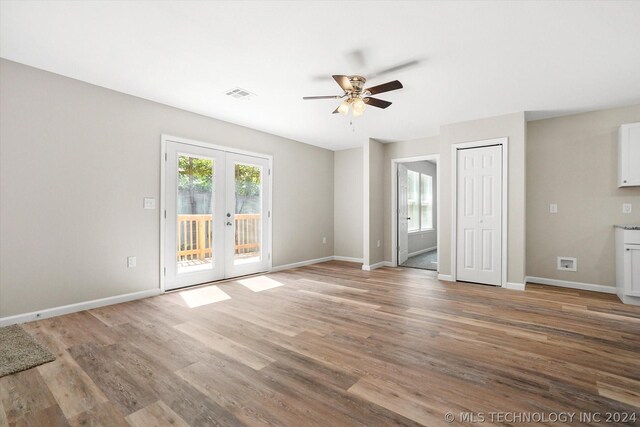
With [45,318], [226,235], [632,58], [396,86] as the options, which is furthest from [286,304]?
[632,58]

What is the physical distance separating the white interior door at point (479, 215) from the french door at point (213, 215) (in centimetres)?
339

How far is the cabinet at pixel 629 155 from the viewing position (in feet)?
12.7

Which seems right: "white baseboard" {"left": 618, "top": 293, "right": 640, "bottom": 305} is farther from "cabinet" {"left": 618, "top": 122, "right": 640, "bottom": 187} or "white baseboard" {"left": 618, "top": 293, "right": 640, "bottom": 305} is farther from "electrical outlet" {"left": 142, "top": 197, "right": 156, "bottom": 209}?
"electrical outlet" {"left": 142, "top": 197, "right": 156, "bottom": 209}

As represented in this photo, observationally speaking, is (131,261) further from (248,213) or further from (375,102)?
(375,102)

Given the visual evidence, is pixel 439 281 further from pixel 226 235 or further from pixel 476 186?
pixel 226 235

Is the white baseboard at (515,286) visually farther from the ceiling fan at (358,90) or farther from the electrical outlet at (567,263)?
the ceiling fan at (358,90)

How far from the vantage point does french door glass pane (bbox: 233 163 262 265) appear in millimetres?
5074

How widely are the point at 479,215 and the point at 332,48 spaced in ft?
11.4

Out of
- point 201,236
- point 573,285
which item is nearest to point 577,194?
point 573,285

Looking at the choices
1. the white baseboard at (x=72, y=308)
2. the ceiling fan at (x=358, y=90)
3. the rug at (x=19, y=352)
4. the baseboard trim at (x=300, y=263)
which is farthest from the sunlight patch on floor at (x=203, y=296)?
the ceiling fan at (x=358, y=90)

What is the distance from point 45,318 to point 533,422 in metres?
4.29

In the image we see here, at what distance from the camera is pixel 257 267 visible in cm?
539

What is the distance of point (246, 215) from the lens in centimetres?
521

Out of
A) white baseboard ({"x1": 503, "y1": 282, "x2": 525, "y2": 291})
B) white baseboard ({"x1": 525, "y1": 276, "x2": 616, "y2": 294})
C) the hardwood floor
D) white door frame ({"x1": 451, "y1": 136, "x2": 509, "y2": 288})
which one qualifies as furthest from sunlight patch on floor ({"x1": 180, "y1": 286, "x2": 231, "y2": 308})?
white baseboard ({"x1": 525, "y1": 276, "x2": 616, "y2": 294})
